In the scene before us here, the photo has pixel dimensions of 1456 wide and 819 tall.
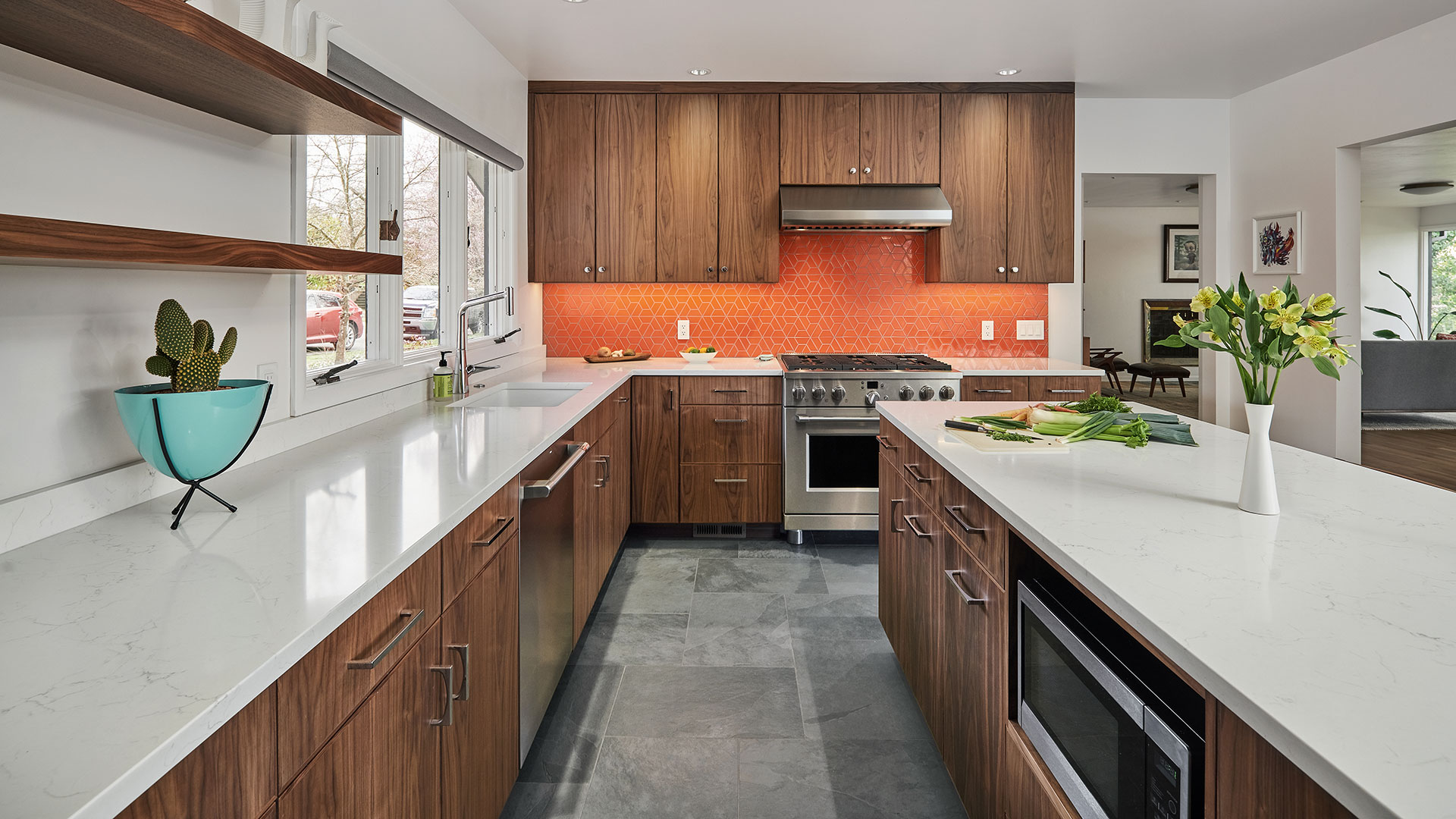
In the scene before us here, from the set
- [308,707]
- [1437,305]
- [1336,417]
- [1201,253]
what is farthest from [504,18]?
[1437,305]

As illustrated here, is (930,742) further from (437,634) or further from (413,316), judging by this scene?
(413,316)

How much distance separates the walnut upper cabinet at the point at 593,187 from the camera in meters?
4.43

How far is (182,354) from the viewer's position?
138cm

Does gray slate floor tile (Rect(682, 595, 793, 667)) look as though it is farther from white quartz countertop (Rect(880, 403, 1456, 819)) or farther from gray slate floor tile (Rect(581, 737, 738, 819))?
white quartz countertop (Rect(880, 403, 1456, 819))

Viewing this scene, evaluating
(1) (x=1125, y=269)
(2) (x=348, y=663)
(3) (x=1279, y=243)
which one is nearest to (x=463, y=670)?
(2) (x=348, y=663)

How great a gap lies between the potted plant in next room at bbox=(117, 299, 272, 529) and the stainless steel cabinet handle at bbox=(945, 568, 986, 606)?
141cm

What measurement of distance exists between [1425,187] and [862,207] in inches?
313

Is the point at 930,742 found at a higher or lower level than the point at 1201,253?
lower

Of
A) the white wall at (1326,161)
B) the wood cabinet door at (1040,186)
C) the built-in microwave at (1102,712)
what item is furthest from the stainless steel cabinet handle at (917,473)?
the white wall at (1326,161)

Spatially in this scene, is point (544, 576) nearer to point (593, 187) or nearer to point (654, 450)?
point (654, 450)

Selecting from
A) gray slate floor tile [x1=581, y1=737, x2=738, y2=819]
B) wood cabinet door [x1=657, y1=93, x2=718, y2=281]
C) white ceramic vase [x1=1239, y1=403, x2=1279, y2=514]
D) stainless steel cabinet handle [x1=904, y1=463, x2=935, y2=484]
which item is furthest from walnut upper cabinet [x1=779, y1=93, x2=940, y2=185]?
white ceramic vase [x1=1239, y1=403, x2=1279, y2=514]

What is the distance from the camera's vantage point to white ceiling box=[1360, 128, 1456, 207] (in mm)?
6246

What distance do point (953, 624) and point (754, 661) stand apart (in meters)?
1.09

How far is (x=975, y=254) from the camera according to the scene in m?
4.51
